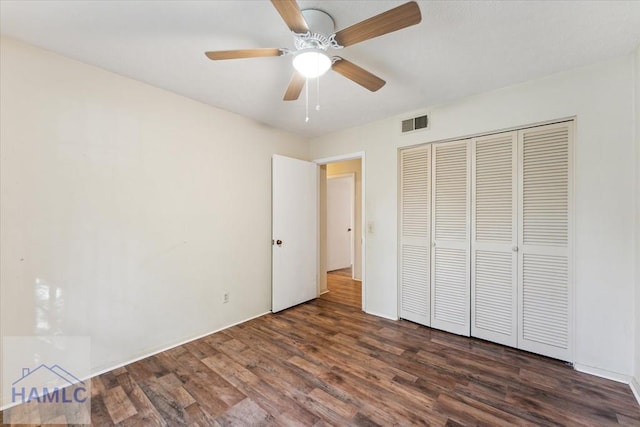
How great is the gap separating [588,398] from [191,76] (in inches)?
152

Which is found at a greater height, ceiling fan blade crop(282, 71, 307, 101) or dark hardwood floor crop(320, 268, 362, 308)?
ceiling fan blade crop(282, 71, 307, 101)

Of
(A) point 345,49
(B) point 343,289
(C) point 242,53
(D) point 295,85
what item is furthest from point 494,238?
(C) point 242,53

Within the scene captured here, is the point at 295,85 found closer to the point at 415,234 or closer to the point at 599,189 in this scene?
the point at 415,234

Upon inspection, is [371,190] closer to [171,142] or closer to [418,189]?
[418,189]

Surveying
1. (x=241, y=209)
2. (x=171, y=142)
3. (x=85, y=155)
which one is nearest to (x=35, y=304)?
(x=85, y=155)

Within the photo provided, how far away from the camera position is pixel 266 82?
2371mm

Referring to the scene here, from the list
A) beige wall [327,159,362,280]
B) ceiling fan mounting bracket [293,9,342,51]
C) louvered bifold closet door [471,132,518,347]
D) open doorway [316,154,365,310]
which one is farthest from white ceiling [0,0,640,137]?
beige wall [327,159,362,280]

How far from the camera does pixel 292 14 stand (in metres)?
1.29

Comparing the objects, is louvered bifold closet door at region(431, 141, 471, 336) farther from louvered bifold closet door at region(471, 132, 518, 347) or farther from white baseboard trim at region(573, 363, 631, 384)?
white baseboard trim at region(573, 363, 631, 384)

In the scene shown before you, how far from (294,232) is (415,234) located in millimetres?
1581

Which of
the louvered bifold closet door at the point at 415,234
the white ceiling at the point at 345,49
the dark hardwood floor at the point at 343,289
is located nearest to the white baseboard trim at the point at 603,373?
the louvered bifold closet door at the point at 415,234

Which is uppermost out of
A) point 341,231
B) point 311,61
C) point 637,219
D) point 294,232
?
point 311,61

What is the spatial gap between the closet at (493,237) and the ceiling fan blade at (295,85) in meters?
1.66

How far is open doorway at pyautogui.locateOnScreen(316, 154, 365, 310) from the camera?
4246 millimetres
